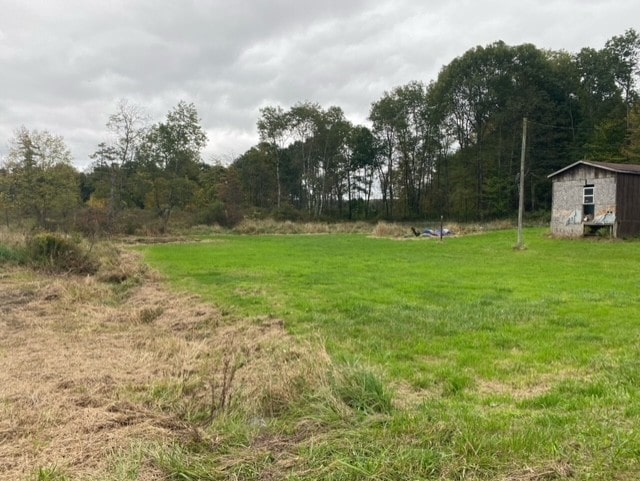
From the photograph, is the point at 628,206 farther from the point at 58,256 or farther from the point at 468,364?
the point at 58,256

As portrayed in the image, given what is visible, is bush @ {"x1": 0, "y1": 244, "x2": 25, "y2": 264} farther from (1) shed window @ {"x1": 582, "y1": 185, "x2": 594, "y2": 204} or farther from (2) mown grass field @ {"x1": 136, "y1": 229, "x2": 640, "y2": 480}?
(1) shed window @ {"x1": 582, "y1": 185, "x2": 594, "y2": 204}

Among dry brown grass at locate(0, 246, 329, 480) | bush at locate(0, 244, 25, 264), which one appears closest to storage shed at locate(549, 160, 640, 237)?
dry brown grass at locate(0, 246, 329, 480)

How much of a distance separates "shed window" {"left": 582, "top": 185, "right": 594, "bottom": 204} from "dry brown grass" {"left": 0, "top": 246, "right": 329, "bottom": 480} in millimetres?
23793

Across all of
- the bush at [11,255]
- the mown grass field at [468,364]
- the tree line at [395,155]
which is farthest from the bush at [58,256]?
the tree line at [395,155]

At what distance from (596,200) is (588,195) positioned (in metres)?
0.62

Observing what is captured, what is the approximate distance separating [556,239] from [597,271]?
540 inches

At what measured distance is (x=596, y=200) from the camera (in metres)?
26.0

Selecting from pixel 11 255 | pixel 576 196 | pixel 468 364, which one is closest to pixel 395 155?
pixel 576 196

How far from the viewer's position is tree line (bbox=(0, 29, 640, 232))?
138 ft

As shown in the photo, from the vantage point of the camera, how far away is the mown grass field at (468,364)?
3.22 metres

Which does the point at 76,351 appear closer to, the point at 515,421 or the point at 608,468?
the point at 515,421

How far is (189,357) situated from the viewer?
246 inches

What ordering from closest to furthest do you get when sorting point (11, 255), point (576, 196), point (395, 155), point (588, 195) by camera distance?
point (11, 255) → point (588, 195) → point (576, 196) → point (395, 155)

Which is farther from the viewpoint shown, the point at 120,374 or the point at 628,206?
the point at 628,206
